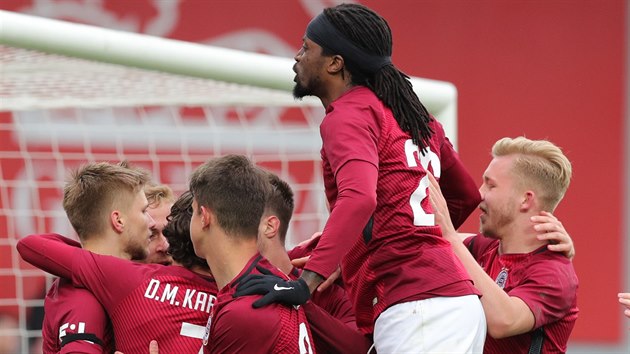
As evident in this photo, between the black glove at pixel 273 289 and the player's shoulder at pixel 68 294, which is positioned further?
the player's shoulder at pixel 68 294

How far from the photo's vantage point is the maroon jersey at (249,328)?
7.91 feet

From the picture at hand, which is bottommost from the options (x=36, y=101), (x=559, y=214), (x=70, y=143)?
(x=559, y=214)

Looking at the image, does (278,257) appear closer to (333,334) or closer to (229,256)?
(333,334)

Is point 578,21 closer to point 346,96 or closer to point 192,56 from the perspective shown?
point 192,56

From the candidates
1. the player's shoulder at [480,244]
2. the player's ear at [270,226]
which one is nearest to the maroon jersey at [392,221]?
the player's ear at [270,226]

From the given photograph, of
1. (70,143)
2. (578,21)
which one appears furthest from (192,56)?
(578,21)

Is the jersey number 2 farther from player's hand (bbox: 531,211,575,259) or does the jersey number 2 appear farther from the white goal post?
the white goal post

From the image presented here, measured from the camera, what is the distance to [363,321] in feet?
9.29

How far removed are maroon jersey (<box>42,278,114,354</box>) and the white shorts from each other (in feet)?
2.25

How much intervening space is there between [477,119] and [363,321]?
4579 millimetres

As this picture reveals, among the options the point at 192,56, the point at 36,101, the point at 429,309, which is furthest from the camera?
A: the point at 36,101

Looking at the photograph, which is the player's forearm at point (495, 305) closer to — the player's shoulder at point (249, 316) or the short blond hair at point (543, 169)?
the short blond hair at point (543, 169)

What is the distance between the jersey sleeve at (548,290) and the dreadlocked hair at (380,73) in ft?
1.63

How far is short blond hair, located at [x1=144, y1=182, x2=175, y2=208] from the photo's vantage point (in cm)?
332
